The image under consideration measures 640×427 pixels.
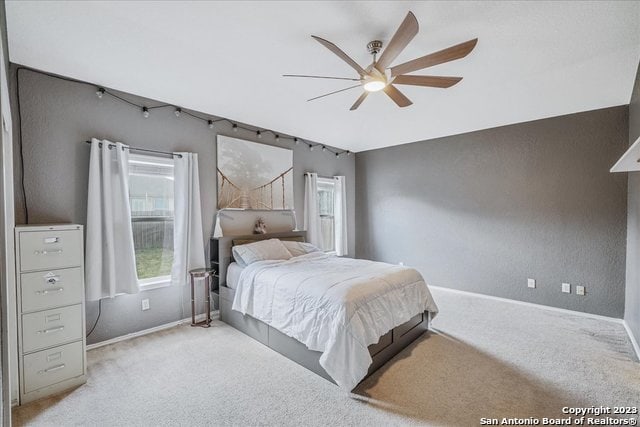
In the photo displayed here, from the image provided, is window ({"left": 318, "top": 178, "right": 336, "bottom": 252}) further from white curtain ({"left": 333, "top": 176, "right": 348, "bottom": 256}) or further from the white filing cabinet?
the white filing cabinet

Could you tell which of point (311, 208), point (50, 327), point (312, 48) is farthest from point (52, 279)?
point (311, 208)

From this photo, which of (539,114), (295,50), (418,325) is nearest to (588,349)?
(418,325)

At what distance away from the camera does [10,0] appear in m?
1.73

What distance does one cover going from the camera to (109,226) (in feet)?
9.31

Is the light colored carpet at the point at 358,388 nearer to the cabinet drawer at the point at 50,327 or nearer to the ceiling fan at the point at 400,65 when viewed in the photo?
the cabinet drawer at the point at 50,327

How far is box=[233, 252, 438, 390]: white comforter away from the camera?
2.12 metres

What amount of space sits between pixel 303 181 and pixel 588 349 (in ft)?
Answer: 13.6

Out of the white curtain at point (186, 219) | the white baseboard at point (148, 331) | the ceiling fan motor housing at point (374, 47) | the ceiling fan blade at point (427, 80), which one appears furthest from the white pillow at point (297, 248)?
the ceiling fan motor housing at point (374, 47)

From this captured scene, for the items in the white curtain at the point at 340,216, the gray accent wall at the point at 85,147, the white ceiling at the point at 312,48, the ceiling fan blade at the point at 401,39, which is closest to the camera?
the ceiling fan blade at the point at 401,39

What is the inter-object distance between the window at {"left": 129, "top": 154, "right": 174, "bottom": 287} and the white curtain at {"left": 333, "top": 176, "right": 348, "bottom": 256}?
305 centimetres

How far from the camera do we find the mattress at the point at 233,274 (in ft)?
11.0

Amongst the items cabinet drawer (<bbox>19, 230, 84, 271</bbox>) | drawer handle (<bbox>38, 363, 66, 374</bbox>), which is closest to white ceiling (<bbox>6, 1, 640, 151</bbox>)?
cabinet drawer (<bbox>19, 230, 84, 271</bbox>)

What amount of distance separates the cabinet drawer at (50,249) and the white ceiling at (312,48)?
57.9 inches

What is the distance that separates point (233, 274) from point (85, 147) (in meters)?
2.00
